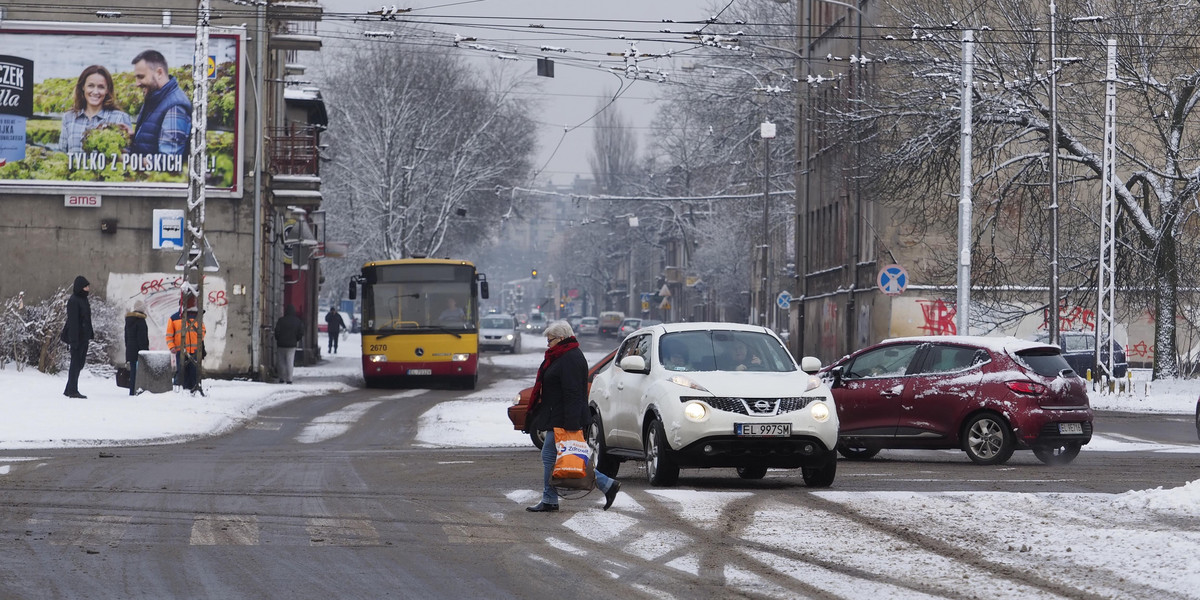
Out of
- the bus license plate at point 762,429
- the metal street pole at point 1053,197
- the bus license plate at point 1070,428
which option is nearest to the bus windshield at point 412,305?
the metal street pole at point 1053,197

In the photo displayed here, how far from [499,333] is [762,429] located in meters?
53.0

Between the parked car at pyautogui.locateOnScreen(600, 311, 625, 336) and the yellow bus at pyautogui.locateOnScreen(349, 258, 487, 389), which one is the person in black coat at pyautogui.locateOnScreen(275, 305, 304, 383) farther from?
the parked car at pyautogui.locateOnScreen(600, 311, 625, 336)

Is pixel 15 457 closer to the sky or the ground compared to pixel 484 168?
closer to the ground

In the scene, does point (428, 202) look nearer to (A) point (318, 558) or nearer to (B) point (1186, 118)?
(B) point (1186, 118)

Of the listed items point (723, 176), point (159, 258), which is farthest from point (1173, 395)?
point (723, 176)

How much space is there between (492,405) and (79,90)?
Result: 14.2m

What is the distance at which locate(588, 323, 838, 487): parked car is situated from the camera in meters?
14.3

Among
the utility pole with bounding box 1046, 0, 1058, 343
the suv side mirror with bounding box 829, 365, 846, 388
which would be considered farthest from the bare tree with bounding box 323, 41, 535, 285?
the suv side mirror with bounding box 829, 365, 846, 388

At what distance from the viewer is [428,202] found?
69.1 metres

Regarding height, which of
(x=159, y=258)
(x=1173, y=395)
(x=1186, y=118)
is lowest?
(x=1173, y=395)

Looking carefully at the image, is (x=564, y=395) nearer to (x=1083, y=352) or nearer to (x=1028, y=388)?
(x=1028, y=388)

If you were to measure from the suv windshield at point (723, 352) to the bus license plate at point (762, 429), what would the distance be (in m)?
0.93

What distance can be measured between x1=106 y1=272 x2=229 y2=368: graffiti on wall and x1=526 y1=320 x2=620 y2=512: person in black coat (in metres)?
25.8

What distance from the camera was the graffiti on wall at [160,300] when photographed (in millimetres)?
37250
